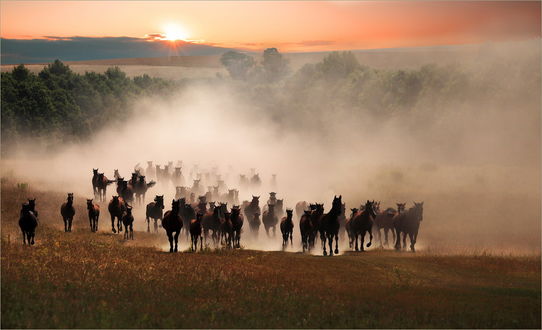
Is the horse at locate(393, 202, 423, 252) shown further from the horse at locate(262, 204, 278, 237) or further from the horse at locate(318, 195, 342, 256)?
the horse at locate(262, 204, 278, 237)

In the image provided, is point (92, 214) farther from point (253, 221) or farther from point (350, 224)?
point (350, 224)

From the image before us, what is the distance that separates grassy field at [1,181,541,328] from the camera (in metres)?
20.7

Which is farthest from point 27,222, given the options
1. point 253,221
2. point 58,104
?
point 58,104

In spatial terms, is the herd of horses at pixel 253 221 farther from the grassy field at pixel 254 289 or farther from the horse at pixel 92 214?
the grassy field at pixel 254 289

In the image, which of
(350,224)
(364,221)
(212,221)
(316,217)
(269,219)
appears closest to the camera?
(364,221)

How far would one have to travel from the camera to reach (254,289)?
24609 mm

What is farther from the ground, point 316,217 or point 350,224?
point 316,217

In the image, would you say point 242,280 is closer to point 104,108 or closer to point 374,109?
point 374,109

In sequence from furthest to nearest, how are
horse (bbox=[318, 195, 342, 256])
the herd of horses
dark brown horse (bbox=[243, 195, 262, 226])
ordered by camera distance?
dark brown horse (bbox=[243, 195, 262, 226]) → horse (bbox=[318, 195, 342, 256]) → the herd of horses

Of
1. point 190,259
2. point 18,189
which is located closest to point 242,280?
point 190,259

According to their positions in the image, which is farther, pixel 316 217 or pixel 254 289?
pixel 316 217

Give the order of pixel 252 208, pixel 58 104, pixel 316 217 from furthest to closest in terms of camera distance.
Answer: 1. pixel 58 104
2. pixel 252 208
3. pixel 316 217

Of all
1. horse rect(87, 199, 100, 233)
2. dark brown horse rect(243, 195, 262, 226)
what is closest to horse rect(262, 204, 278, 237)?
dark brown horse rect(243, 195, 262, 226)

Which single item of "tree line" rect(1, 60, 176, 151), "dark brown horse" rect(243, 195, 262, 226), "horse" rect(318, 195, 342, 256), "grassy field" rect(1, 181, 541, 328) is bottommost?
"grassy field" rect(1, 181, 541, 328)
